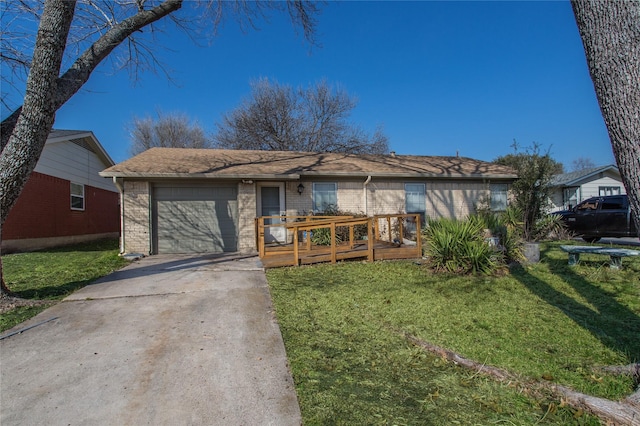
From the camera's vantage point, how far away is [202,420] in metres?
2.37

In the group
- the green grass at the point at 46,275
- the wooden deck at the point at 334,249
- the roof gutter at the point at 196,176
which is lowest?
the green grass at the point at 46,275

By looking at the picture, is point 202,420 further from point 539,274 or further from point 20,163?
point 539,274

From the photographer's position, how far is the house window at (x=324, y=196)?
11.9 meters

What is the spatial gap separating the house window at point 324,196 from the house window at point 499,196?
6718mm

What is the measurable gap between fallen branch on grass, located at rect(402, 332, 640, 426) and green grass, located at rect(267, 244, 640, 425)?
0.30 ft

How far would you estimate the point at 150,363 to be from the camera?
321cm

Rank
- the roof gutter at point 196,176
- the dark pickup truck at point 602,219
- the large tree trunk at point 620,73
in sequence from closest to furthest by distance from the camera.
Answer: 1. the large tree trunk at point 620,73
2. the roof gutter at point 196,176
3. the dark pickup truck at point 602,219

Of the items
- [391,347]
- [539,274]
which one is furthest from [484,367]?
[539,274]

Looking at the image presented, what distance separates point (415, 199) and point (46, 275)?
37.0 ft

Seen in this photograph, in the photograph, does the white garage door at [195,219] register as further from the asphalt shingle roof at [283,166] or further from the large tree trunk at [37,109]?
the large tree trunk at [37,109]

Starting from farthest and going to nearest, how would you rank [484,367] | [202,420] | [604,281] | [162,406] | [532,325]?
[604,281] < [532,325] < [484,367] < [162,406] < [202,420]

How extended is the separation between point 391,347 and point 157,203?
930cm

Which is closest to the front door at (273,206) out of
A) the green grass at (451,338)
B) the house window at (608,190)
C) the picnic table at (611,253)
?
the green grass at (451,338)

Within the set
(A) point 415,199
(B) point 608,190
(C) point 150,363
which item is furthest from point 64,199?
(B) point 608,190
